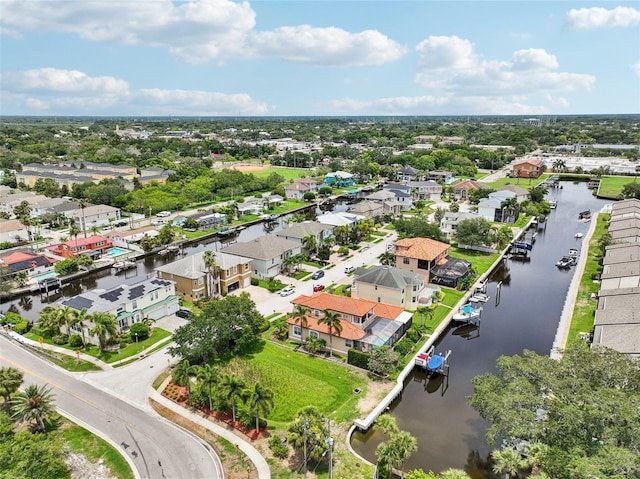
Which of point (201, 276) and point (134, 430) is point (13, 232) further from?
point (134, 430)

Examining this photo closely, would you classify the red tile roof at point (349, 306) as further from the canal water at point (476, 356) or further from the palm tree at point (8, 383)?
the palm tree at point (8, 383)

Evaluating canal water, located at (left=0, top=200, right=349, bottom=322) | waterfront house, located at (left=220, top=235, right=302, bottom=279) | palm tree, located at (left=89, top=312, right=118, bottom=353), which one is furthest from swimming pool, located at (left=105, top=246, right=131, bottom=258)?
palm tree, located at (left=89, top=312, right=118, bottom=353)

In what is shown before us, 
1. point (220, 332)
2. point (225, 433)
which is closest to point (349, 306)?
point (220, 332)

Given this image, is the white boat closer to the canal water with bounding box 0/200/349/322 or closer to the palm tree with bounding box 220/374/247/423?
the palm tree with bounding box 220/374/247/423

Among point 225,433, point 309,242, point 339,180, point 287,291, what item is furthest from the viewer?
point 339,180

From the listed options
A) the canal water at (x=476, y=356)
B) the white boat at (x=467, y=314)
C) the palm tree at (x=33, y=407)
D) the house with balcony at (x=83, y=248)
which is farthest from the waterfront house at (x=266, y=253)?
the palm tree at (x=33, y=407)

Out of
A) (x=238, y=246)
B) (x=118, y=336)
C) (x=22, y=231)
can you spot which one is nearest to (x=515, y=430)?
(x=118, y=336)
